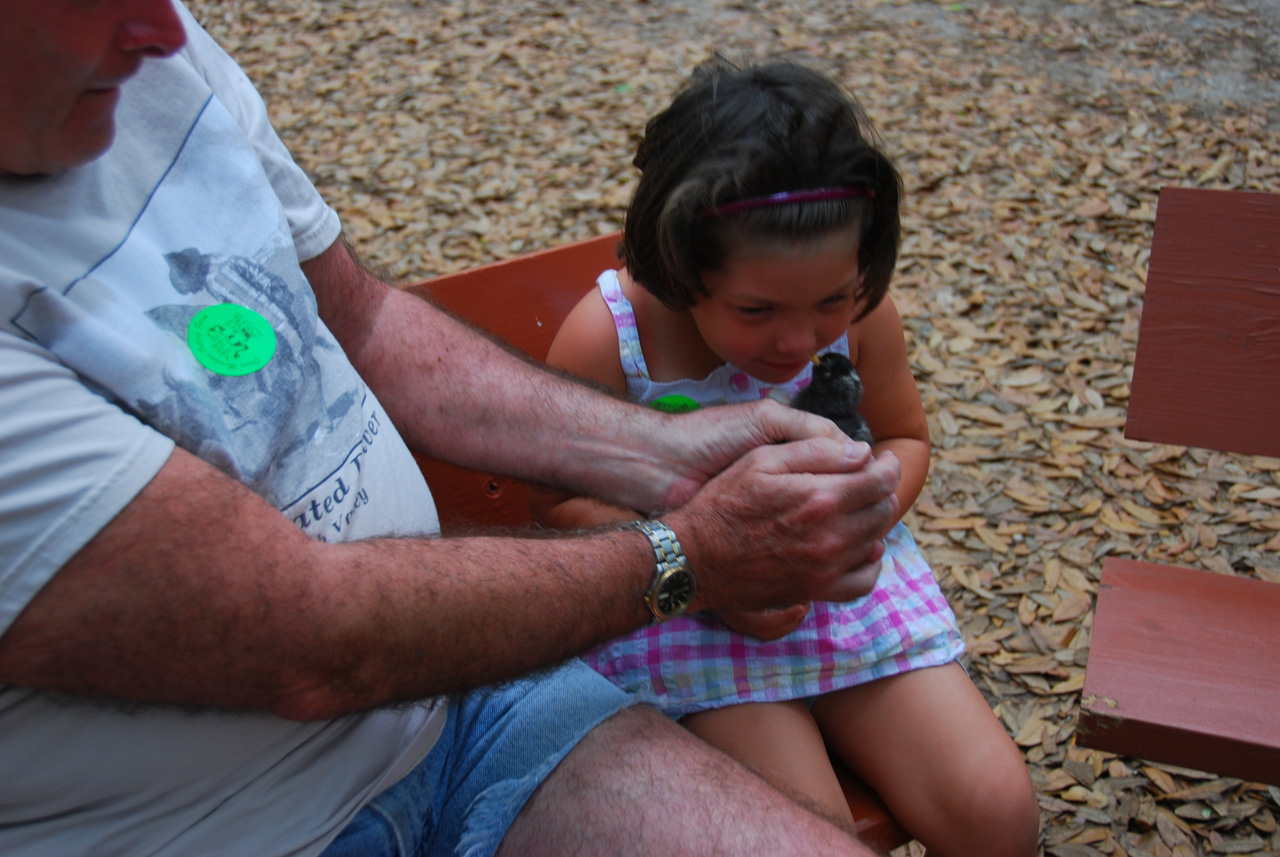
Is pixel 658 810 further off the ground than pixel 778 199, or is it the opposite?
pixel 778 199

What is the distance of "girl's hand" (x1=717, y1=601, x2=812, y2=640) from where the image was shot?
197 centimetres

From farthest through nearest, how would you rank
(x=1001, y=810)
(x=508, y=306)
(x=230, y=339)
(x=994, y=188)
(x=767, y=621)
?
1. (x=994, y=188)
2. (x=508, y=306)
3. (x=767, y=621)
4. (x=1001, y=810)
5. (x=230, y=339)

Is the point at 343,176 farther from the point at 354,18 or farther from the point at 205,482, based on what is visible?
the point at 205,482

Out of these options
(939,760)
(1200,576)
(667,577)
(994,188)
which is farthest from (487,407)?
(994,188)

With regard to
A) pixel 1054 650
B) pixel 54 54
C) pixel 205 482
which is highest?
pixel 54 54

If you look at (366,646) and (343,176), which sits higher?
(366,646)

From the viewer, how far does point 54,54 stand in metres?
1.25

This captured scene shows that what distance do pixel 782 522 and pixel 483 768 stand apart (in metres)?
0.67

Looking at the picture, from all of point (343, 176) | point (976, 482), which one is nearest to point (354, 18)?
point (343, 176)

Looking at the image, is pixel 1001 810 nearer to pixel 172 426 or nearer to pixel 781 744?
pixel 781 744

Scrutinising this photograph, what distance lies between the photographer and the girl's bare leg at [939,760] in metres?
1.86

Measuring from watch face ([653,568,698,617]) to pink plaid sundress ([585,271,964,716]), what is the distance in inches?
11.0

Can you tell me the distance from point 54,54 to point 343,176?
4942 mm

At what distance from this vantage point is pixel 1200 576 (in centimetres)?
217
